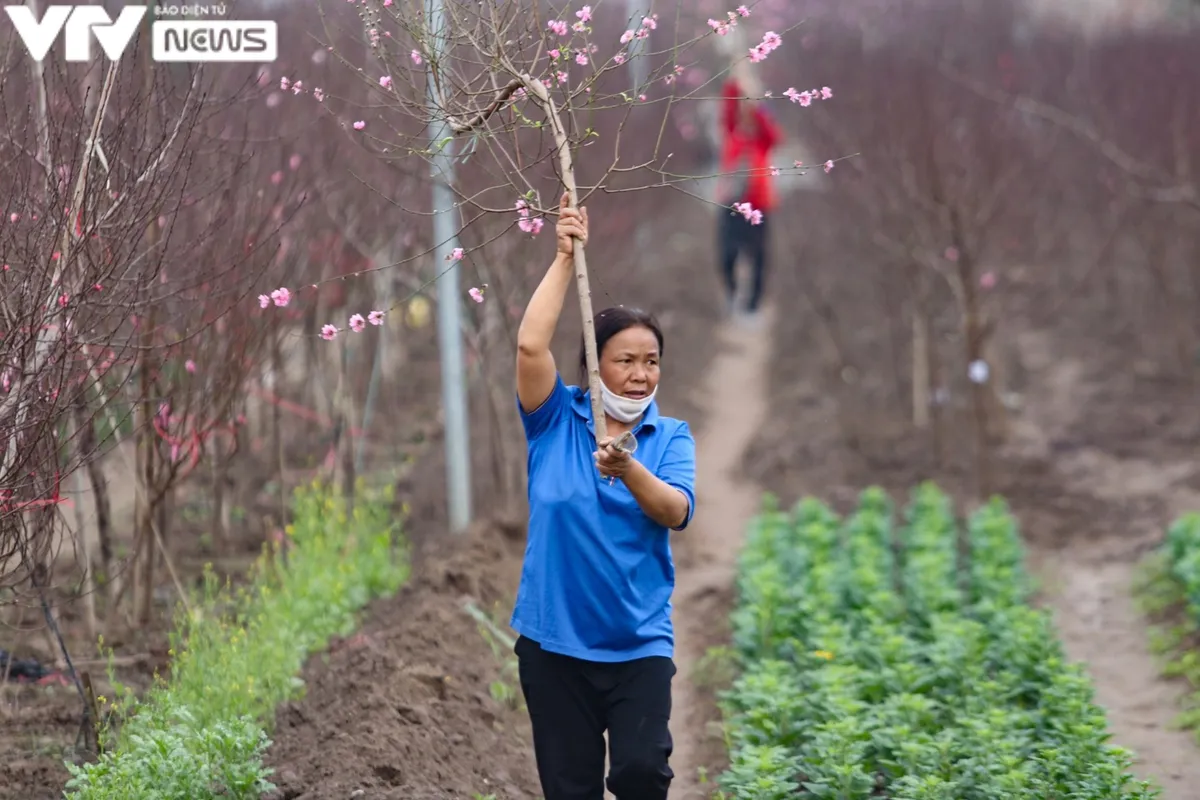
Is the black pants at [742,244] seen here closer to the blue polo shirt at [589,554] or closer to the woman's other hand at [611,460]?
the blue polo shirt at [589,554]

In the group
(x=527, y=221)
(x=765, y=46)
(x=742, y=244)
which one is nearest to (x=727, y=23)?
(x=765, y=46)

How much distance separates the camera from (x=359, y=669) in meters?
5.85

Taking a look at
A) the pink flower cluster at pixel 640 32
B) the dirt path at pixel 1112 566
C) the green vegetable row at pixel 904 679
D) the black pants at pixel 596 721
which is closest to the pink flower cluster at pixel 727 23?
the pink flower cluster at pixel 640 32

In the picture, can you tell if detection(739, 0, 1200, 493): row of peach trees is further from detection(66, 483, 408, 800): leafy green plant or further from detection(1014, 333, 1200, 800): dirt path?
detection(66, 483, 408, 800): leafy green plant

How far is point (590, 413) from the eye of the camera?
158 inches

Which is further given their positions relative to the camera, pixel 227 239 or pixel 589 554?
pixel 227 239

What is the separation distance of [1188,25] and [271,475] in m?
13.4

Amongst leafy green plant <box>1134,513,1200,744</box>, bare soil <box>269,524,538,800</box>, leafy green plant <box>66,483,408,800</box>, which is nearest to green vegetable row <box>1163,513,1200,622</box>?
leafy green plant <box>1134,513,1200,744</box>

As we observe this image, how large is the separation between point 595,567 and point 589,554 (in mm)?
36

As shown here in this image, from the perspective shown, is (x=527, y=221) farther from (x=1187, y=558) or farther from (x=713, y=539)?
(x=713, y=539)

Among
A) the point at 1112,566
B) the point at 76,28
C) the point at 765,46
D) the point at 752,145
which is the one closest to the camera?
the point at 765,46

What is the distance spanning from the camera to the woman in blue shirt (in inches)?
152

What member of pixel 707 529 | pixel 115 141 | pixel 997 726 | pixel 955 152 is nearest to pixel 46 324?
pixel 115 141

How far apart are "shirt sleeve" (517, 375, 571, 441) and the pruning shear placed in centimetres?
33
